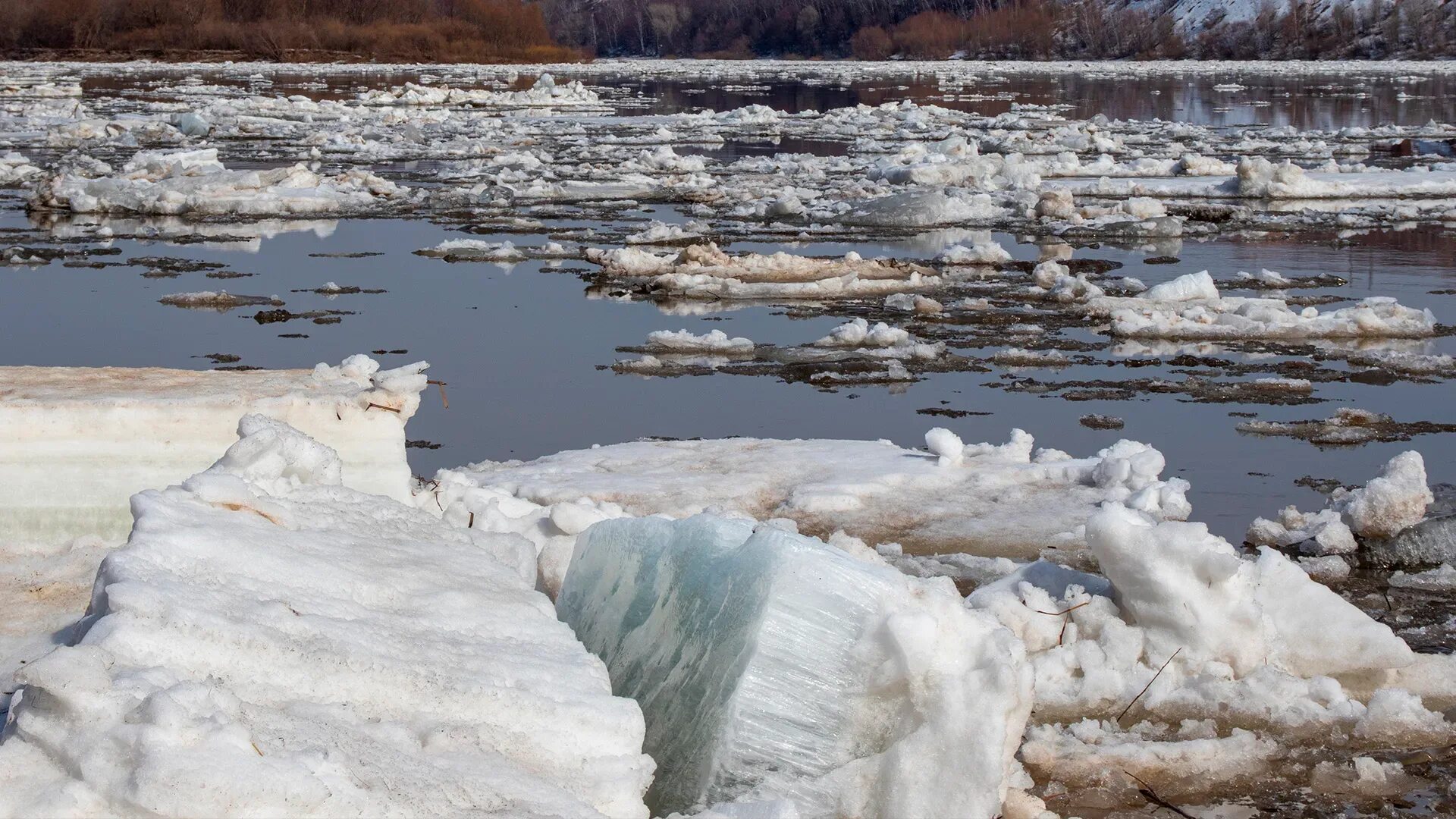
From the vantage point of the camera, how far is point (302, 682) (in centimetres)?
262

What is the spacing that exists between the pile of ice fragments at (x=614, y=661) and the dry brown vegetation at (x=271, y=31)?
6041 cm

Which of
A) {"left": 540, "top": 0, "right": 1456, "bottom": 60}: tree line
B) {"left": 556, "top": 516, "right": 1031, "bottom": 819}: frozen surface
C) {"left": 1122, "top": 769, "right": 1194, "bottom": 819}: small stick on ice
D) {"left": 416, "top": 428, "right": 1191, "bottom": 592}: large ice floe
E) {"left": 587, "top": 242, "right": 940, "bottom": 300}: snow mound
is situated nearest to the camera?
{"left": 556, "top": 516, "right": 1031, "bottom": 819}: frozen surface

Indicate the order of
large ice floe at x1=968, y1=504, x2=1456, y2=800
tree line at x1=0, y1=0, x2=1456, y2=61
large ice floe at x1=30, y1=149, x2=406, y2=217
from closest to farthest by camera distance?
large ice floe at x1=968, y1=504, x2=1456, y2=800 < large ice floe at x1=30, y1=149, x2=406, y2=217 < tree line at x1=0, y1=0, x2=1456, y2=61

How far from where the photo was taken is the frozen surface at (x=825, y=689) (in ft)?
9.84

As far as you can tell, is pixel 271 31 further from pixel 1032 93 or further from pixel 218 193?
pixel 218 193

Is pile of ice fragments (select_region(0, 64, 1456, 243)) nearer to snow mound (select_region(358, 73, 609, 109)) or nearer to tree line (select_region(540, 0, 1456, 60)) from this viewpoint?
snow mound (select_region(358, 73, 609, 109))

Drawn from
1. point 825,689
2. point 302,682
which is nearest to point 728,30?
point 825,689

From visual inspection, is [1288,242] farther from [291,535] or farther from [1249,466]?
[291,535]

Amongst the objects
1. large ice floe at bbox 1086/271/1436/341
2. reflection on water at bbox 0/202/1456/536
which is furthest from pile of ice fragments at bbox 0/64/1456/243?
large ice floe at bbox 1086/271/1436/341

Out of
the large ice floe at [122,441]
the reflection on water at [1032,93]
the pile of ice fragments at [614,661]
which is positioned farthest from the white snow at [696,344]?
the reflection on water at [1032,93]

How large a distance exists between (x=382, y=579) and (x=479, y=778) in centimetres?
70

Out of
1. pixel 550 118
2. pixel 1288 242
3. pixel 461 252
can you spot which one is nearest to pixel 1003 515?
pixel 461 252

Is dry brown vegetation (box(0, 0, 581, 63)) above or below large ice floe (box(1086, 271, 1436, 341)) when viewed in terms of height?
above

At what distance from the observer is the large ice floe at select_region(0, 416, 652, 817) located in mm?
2188
